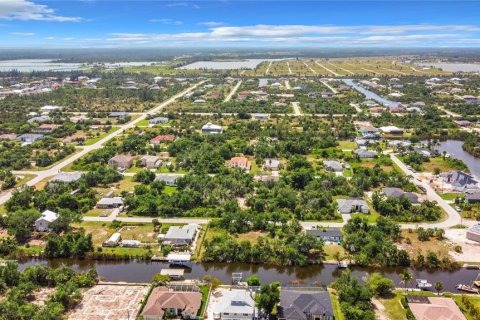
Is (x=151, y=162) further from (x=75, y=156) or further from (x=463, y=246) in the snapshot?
(x=463, y=246)

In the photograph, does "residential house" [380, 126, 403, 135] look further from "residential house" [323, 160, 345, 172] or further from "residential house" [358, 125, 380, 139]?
"residential house" [323, 160, 345, 172]

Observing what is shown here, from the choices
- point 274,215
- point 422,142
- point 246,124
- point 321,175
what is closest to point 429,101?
point 422,142

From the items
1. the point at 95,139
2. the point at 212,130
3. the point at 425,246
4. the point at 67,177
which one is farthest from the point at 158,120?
the point at 425,246

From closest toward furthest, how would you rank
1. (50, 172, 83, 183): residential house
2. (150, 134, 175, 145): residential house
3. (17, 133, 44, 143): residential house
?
(50, 172, 83, 183): residential house < (150, 134, 175, 145): residential house < (17, 133, 44, 143): residential house

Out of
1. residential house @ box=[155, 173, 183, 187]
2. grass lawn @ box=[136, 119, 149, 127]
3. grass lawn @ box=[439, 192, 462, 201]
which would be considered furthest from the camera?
grass lawn @ box=[136, 119, 149, 127]

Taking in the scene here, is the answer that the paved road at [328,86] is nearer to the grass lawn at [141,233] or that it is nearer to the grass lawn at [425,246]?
the grass lawn at [425,246]

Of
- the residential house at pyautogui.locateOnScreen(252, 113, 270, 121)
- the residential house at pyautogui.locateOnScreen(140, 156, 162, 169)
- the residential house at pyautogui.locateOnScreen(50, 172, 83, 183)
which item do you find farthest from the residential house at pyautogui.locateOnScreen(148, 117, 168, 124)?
the residential house at pyautogui.locateOnScreen(50, 172, 83, 183)
